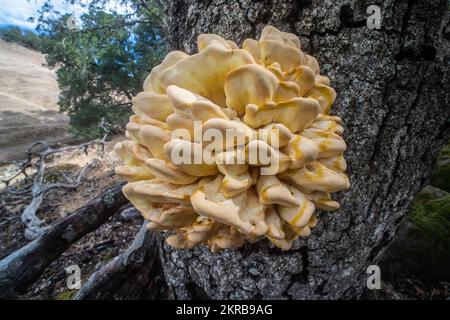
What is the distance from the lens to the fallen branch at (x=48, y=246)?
5.59ft

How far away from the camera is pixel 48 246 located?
6.12ft

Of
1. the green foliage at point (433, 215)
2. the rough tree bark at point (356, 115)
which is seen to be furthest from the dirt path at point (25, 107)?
the green foliage at point (433, 215)

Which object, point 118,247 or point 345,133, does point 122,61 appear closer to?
point 118,247

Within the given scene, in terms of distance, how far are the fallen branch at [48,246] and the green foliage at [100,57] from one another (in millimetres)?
5876

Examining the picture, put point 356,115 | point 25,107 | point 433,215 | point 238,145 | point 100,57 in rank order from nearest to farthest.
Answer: point 238,145
point 356,115
point 433,215
point 100,57
point 25,107

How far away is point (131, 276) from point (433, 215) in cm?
275

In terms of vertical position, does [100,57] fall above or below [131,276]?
above

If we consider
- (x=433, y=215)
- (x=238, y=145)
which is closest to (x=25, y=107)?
(x=238, y=145)

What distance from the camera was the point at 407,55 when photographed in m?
0.92

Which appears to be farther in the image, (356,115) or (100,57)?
(100,57)

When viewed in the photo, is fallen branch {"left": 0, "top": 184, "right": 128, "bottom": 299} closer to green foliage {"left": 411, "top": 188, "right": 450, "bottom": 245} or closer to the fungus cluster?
the fungus cluster

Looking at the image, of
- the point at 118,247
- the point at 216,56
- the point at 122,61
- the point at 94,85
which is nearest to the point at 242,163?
the point at 216,56

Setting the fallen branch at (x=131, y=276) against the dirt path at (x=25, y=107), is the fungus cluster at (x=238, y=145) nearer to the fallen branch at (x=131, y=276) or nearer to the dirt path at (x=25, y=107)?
the fallen branch at (x=131, y=276)

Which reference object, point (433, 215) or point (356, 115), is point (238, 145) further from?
point (433, 215)
